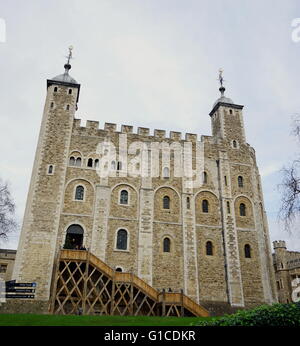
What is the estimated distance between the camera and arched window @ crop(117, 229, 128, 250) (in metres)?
24.5

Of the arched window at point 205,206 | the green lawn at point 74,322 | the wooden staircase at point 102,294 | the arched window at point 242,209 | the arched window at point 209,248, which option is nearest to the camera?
the green lawn at point 74,322

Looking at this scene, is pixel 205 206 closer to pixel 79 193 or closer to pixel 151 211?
pixel 151 211

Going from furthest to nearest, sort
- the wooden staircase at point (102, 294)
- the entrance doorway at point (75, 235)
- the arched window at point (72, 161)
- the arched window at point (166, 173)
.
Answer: the arched window at point (166, 173)
the arched window at point (72, 161)
the entrance doorway at point (75, 235)
the wooden staircase at point (102, 294)

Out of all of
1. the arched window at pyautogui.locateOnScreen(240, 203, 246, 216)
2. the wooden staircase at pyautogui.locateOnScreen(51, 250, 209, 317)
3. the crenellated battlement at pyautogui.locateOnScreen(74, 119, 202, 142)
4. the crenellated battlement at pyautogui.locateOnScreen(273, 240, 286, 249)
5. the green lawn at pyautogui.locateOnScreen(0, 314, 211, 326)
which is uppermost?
the crenellated battlement at pyautogui.locateOnScreen(74, 119, 202, 142)

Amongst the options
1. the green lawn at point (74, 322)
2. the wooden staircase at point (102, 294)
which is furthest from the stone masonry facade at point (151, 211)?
the green lawn at point (74, 322)

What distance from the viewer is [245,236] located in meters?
27.0

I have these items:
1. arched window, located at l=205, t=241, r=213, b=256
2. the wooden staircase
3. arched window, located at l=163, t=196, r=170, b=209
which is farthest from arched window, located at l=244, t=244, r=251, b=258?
the wooden staircase

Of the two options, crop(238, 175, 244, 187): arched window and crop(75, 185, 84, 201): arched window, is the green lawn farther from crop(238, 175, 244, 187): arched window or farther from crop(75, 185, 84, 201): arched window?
crop(238, 175, 244, 187): arched window

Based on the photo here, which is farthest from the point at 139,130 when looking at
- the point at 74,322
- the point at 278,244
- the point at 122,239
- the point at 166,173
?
the point at 278,244

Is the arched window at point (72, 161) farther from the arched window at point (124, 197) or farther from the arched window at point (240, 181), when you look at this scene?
the arched window at point (240, 181)

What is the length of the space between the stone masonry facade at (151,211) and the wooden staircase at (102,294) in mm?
1558

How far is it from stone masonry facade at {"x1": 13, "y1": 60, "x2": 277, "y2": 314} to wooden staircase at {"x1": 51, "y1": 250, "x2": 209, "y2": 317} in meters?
1.56

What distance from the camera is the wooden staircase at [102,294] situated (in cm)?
2027

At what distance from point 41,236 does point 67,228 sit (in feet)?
6.25
